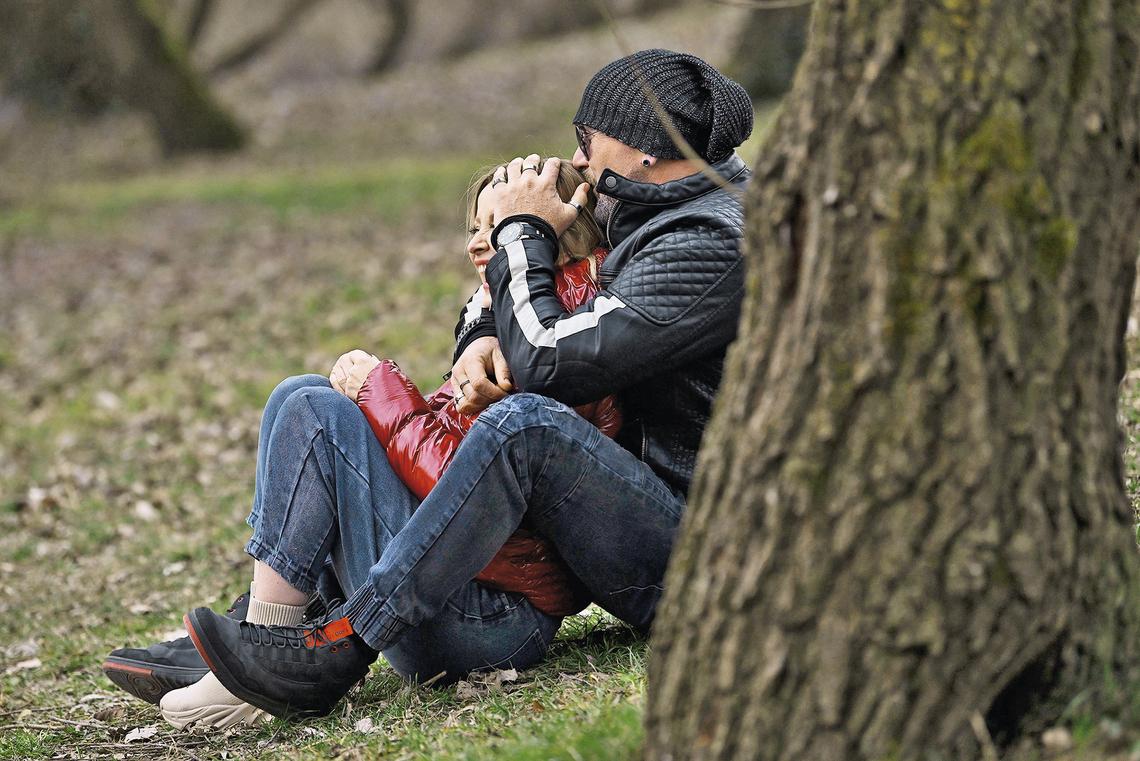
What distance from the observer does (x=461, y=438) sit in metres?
3.39

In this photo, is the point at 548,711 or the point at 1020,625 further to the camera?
the point at 548,711

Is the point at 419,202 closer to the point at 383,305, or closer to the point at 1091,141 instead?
the point at 383,305

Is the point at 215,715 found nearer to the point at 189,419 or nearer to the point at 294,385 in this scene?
the point at 294,385

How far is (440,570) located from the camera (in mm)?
3072

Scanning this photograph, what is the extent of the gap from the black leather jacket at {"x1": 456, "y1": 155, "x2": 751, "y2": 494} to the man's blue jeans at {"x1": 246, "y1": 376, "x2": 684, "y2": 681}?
0.41 feet

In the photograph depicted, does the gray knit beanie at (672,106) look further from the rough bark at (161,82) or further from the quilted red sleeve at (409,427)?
the rough bark at (161,82)

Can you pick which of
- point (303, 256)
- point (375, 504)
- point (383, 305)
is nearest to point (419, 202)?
point (303, 256)

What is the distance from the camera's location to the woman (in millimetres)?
3342

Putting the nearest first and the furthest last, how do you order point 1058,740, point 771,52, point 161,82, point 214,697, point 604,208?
point 1058,740 < point 214,697 < point 604,208 < point 771,52 < point 161,82

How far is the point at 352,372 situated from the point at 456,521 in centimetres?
67

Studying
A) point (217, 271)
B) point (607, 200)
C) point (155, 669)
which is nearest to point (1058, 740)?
point (607, 200)

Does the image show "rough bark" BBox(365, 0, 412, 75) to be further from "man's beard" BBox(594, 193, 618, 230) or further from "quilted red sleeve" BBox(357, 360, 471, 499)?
Result: "quilted red sleeve" BBox(357, 360, 471, 499)

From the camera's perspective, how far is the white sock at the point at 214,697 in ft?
11.1

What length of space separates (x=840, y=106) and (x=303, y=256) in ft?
31.6
